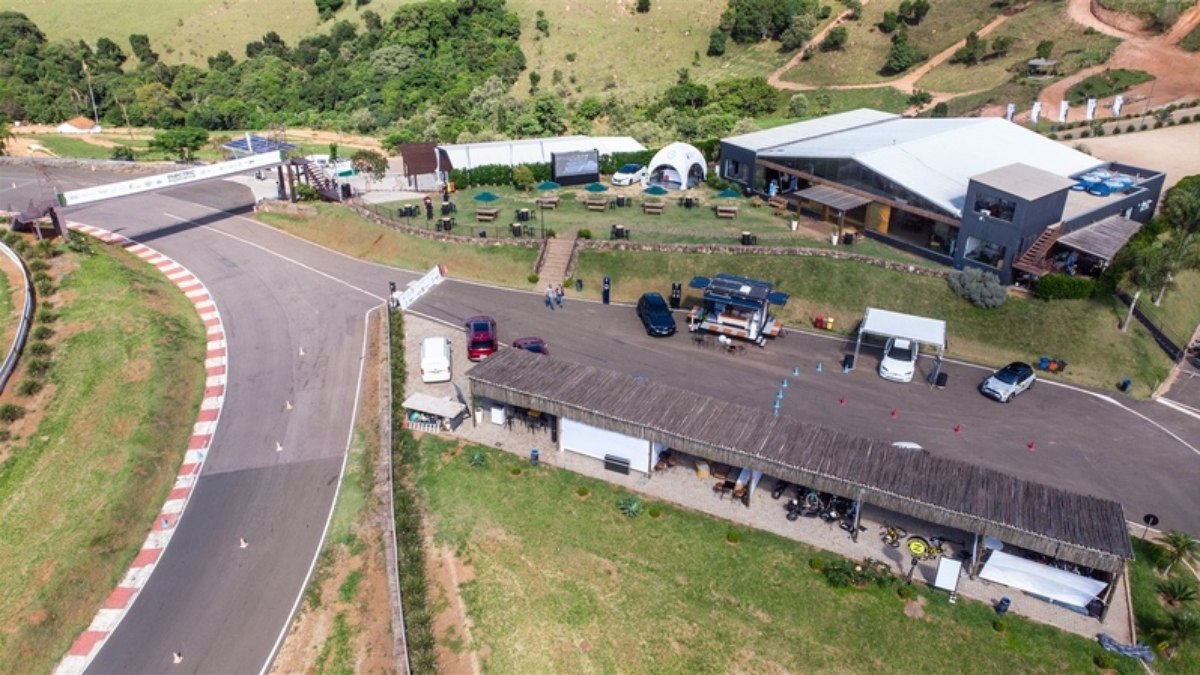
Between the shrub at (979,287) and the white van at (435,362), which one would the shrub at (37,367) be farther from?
the shrub at (979,287)

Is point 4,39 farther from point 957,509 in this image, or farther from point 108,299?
point 957,509

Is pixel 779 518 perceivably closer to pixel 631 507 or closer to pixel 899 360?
pixel 631 507

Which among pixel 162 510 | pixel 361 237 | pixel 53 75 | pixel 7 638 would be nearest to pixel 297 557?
pixel 162 510

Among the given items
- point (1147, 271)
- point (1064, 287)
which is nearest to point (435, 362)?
point (1064, 287)

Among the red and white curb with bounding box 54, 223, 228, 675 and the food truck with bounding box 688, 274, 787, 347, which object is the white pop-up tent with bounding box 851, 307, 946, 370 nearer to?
the food truck with bounding box 688, 274, 787, 347

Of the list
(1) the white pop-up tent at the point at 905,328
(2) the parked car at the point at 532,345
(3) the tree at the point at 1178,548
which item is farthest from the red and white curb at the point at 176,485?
(3) the tree at the point at 1178,548

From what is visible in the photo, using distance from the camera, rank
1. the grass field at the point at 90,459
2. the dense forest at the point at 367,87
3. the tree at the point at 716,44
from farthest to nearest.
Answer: the tree at the point at 716,44 < the dense forest at the point at 367,87 < the grass field at the point at 90,459
